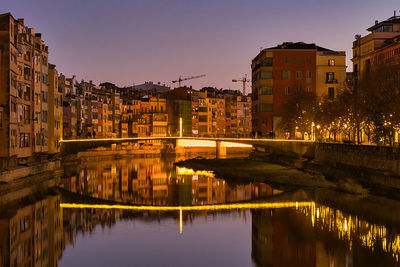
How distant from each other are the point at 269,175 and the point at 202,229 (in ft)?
78.6

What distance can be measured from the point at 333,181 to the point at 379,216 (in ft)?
52.3

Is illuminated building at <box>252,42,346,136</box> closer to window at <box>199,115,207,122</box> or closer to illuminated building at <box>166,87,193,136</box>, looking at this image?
illuminated building at <box>166,87,193,136</box>

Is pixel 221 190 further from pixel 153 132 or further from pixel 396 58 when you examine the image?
pixel 153 132

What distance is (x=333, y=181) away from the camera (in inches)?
1902

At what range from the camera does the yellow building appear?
84.2 metres

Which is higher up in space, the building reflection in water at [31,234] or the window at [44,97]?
the window at [44,97]

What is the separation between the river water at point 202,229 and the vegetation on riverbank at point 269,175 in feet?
6.98

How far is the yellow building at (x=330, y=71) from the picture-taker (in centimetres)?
8425

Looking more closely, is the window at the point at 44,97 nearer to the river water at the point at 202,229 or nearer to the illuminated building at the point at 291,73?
the river water at the point at 202,229

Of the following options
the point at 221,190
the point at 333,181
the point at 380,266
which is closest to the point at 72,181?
the point at 221,190

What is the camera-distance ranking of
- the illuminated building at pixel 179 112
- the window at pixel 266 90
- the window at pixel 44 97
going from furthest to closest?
the illuminated building at pixel 179 112 < the window at pixel 266 90 < the window at pixel 44 97

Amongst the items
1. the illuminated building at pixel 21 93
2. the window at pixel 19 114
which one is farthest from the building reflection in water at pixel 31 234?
the window at pixel 19 114

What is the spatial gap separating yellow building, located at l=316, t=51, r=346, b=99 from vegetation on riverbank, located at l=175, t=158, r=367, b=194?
23.1 m

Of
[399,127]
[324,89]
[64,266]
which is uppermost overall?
[324,89]
